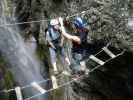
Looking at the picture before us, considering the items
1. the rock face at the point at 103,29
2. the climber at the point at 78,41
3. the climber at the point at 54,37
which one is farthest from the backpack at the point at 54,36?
the rock face at the point at 103,29

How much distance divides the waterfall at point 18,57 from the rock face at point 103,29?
2.02 feet

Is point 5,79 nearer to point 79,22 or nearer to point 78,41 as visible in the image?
point 78,41

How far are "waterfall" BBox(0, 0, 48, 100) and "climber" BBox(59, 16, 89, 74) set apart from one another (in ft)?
9.16

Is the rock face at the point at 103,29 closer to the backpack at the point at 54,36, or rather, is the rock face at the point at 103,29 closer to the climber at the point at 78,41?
the climber at the point at 78,41

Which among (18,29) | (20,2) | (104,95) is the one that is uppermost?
(20,2)

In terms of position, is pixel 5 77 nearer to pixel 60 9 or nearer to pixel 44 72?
pixel 44 72

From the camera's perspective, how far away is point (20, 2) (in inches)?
534

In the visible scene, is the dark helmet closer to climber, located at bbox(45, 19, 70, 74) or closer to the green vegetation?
climber, located at bbox(45, 19, 70, 74)

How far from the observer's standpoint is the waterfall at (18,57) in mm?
11926

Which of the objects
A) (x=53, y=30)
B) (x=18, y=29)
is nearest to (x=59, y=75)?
(x=53, y=30)

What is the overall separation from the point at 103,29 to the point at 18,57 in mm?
3095

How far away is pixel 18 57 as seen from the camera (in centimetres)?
1227

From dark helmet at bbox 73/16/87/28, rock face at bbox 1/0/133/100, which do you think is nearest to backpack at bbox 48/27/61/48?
dark helmet at bbox 73/16/87/28

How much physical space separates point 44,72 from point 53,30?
12.2ft
